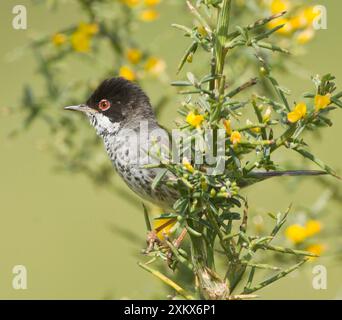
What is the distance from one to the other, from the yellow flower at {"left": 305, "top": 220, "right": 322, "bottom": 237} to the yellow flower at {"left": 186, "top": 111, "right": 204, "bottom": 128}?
57.0 inches

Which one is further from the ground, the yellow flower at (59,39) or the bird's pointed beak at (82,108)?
the yellow flower at (59,39)

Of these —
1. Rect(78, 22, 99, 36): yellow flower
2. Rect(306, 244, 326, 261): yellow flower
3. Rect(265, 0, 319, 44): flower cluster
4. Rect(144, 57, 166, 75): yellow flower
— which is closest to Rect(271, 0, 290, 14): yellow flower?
Rect(265, 0, 319, 44): flower cluster

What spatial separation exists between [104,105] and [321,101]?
6.02 feet

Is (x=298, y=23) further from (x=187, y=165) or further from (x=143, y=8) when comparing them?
(x=187, y=165)

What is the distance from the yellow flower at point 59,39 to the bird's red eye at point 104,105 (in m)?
0.40

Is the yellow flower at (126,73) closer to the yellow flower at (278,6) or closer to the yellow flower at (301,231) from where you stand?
the yellow flower at (278,6)

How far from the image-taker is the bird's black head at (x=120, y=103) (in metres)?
3.60

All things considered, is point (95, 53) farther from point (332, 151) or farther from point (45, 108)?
point (332, 151)

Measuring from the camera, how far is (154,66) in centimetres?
388

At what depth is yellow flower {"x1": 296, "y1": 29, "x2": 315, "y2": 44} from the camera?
377 centimetres

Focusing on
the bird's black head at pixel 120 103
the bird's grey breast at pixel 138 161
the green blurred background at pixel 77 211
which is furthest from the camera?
the green blurred background at pixel 77 211

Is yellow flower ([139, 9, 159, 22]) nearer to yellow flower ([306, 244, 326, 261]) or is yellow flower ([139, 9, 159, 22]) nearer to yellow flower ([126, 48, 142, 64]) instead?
yellow flower ([126, 48, 142, 64])

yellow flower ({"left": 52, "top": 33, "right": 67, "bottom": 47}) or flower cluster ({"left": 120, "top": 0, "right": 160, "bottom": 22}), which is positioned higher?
flower cluster ({"left": 120, "top": 0, "right": 160, "bottom": 22})

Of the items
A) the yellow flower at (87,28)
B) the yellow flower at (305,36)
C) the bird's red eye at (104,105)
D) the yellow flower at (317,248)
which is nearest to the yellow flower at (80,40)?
the yellow flower at (87,28)
